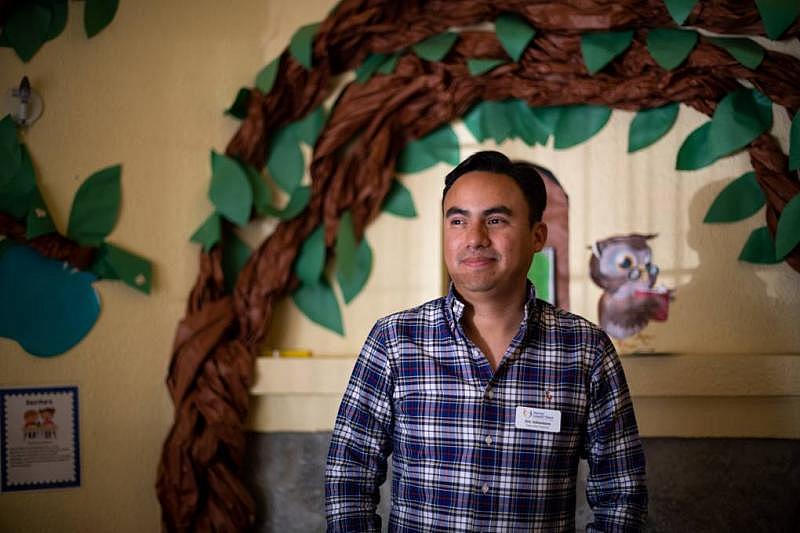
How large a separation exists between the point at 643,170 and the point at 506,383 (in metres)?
1.55

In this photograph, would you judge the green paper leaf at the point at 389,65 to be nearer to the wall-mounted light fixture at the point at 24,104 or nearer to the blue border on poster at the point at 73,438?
the wall-mounted light fixture at the point at 24,104

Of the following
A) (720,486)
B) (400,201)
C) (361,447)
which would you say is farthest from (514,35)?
(720,486)

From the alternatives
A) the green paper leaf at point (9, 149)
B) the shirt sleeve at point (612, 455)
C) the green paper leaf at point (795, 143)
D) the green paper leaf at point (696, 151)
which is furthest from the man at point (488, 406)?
the green paper leaf at point (9, 149)

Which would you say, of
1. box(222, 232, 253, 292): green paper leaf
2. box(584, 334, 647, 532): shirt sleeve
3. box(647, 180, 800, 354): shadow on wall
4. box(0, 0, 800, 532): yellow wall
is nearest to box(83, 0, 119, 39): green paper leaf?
box(0, 0, 800, 532): yellow wall

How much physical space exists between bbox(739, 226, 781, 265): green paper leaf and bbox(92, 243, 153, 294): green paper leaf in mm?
2416

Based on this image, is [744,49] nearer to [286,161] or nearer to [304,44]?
[304,44]

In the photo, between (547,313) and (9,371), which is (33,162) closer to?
(9,371)

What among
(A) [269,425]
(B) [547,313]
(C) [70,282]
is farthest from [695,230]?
(C) [70,282]

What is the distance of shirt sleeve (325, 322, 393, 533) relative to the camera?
1.76m

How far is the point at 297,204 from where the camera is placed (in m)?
2.95

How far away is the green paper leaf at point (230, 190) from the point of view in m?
2.90

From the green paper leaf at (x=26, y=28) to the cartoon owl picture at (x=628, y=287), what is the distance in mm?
2449

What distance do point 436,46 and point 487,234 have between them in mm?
1383

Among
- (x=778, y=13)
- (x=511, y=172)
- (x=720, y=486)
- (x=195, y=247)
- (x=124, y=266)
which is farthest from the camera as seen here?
(x=195, y=247)
